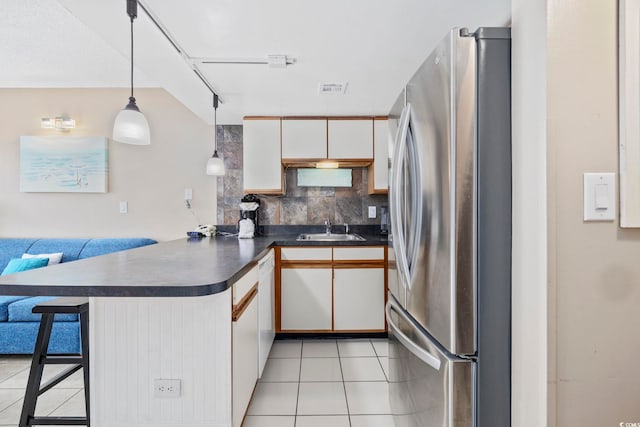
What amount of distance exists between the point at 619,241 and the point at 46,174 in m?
4.39

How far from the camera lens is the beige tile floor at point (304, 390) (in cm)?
177

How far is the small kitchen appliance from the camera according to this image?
308cm

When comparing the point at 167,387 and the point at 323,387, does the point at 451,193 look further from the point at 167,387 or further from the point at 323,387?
the point at 323,387

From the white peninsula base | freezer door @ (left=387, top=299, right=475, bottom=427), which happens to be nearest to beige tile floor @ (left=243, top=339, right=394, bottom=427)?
freezer door @ (left=387, top=299, right=475, bottom=427)

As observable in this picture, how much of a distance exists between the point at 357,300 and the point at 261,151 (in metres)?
1.64

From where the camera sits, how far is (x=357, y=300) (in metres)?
2.85

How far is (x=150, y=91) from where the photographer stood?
11.2 ft

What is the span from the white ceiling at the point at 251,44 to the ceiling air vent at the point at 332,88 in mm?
47

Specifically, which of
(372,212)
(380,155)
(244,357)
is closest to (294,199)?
(372,212)

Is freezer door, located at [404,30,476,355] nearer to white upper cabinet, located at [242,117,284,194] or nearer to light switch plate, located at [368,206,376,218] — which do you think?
white upper cabinet, located at [242,117,284,194]

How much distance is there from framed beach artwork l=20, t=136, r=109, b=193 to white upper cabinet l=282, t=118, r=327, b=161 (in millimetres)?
1907

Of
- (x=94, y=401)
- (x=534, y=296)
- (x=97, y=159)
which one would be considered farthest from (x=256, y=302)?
(x=97, y=159)

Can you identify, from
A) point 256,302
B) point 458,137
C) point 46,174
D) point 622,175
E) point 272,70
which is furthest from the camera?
point 46,174

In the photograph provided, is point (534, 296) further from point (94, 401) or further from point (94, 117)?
point (94, 117)
